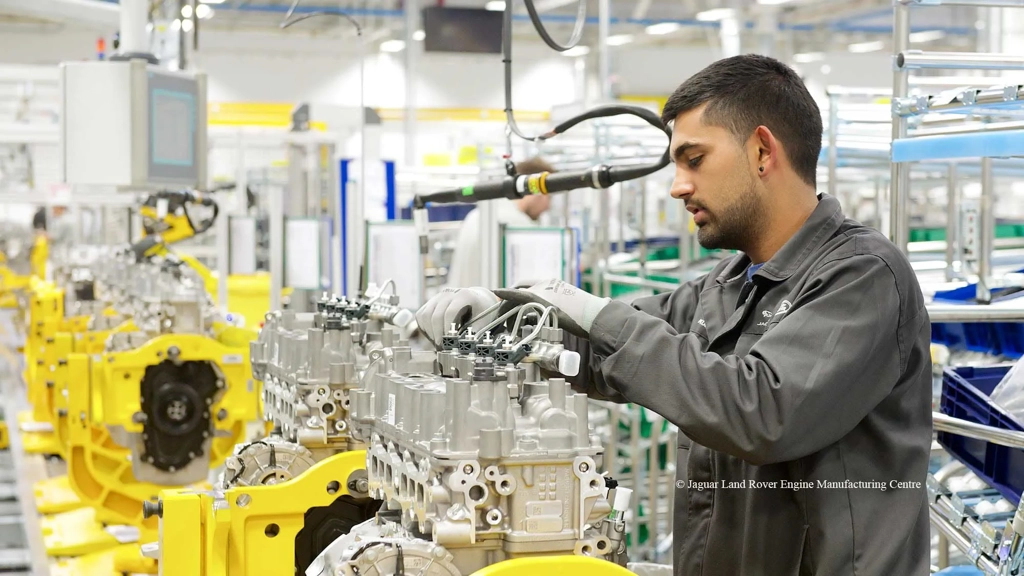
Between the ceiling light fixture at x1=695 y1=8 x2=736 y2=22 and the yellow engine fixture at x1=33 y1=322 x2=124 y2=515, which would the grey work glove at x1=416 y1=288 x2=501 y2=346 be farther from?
the ceiling light fixture at x1=695 y1=8 x2=736 y2=22

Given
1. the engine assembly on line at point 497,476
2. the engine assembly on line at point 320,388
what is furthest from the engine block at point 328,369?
the engine assembly on line at point 497,476

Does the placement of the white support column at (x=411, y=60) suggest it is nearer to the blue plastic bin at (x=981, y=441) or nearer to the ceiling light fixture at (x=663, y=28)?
the ceiling light fixture at (x=663, y=28)

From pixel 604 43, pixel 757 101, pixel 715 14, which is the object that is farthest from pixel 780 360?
pixel 715 14

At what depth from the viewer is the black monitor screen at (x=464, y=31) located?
4977mm

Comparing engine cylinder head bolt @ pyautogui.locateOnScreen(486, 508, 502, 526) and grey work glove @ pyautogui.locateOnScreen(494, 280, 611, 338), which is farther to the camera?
grey work glove @ pyautogui.locateOnScreen(494, 280, 611, 338)

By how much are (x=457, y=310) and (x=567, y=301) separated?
28 cm

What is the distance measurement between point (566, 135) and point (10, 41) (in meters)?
14.4

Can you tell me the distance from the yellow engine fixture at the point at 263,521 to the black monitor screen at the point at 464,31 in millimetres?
2599

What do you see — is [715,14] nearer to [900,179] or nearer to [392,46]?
[392,46]

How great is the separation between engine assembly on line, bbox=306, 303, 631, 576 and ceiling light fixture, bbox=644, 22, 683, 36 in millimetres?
17961

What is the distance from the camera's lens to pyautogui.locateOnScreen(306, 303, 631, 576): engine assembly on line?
1.78 metres

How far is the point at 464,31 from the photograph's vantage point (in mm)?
5695

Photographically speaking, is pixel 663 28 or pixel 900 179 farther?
pixel 663 28

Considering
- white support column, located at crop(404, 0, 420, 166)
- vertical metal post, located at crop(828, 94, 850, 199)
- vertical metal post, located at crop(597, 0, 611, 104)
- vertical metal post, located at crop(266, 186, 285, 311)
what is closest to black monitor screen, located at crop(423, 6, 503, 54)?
vertical metal post, located at crop(597, 0, 611, 104)
